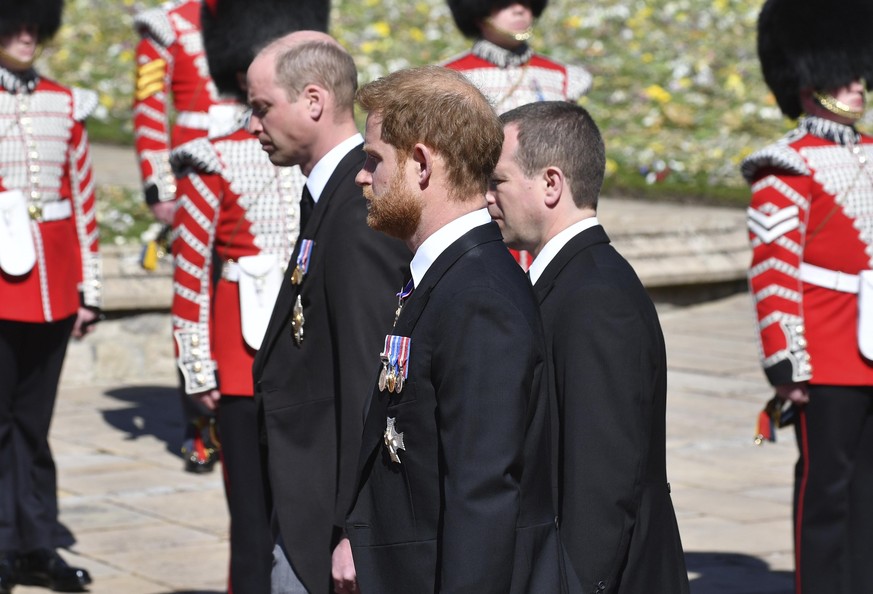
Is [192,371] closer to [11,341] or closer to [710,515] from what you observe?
[11,341]

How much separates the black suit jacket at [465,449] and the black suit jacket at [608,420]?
0.43 m

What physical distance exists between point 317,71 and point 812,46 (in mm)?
2062

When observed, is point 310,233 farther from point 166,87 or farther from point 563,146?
point 166,87

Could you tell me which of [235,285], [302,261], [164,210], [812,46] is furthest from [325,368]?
[164,210]

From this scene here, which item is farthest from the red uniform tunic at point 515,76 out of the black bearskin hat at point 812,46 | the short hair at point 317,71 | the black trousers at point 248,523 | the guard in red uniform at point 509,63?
the short hair at point 317,71

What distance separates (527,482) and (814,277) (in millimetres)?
2526

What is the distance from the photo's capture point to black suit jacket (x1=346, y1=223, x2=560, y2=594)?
2.72 m

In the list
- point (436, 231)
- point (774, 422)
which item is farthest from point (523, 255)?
point (436, 231)

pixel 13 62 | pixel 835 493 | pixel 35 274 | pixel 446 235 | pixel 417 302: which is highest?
pixel 13 62

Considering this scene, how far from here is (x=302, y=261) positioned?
13.0 ft

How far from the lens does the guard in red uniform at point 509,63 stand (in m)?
6.35

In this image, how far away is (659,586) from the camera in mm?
3463

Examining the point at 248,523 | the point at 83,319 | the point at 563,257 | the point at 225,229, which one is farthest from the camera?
the point at 83,319

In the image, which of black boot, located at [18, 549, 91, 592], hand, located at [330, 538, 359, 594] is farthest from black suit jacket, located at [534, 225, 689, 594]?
black boot, located at [18, 549, 91, 592]
